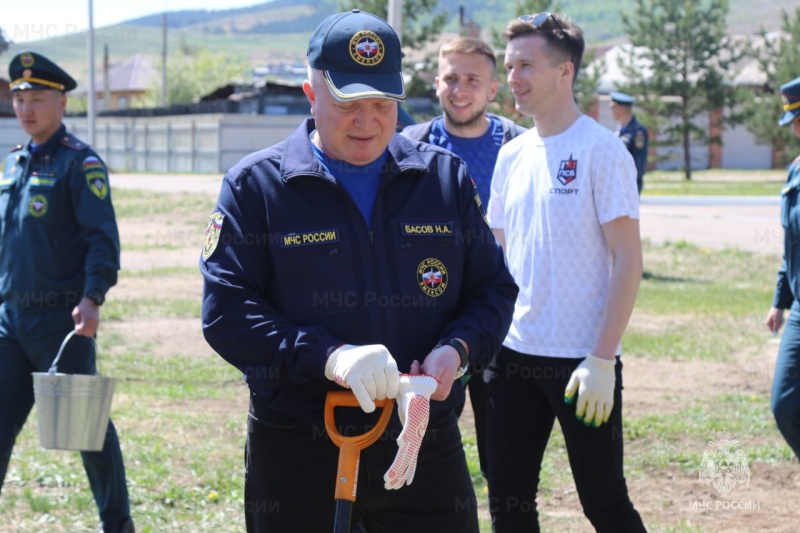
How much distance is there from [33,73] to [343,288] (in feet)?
9.57

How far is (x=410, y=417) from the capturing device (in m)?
2.66

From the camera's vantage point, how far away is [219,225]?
2.86 metres

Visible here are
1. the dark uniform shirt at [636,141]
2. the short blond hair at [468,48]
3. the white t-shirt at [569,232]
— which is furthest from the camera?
the dark uniform shirt at [636,141]

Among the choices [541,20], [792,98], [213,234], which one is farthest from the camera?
[792,98]

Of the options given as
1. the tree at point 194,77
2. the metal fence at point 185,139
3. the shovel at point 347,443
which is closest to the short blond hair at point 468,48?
the shovel at point 347,443

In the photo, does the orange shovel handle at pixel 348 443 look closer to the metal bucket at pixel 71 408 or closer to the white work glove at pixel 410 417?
the white work glove at pixel 410 417

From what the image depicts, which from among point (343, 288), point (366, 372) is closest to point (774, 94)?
point (343, 288)

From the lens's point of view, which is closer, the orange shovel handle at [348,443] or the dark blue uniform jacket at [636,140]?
the orange shovel handle at [348,443]

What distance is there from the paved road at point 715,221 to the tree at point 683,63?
59.2 ft

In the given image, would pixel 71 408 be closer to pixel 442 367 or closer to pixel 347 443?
pixel 347 443

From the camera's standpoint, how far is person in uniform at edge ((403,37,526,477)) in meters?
5.44

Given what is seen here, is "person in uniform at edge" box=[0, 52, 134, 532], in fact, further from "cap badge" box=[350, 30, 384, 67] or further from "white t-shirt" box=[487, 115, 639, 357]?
"cap badge" box=[350, 30, 384, 67]

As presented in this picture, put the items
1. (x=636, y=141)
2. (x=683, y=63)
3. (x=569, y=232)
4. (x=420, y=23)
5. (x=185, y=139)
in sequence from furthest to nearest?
(x=185, y=139) → (x=683, y=63) → (x=420, y=23) → (x=636, y=141) → (x=569, y=232)

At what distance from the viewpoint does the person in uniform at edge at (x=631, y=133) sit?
43.8 feet
